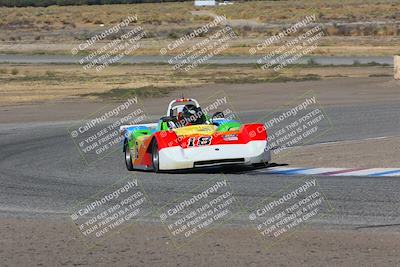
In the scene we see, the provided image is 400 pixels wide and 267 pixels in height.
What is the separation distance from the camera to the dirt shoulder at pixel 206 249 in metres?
9.70

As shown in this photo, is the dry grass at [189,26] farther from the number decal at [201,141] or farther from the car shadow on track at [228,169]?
the number decal at [201,141]

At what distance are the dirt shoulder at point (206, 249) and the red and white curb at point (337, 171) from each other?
4.79 metres

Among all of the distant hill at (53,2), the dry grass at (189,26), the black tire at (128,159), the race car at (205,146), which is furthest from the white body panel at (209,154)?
the distant hill at (53,2)

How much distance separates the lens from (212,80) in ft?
140

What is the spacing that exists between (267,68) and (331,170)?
3278 centimetres

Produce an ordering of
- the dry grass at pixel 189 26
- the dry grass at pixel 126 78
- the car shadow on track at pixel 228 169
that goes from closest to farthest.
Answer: the car shadow on track at pixel 228 169
the dry grass at pixel 126 78
the dry grass at pixel 189 26

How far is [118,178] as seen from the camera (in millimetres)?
16547

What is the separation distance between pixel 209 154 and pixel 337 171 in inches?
84.7

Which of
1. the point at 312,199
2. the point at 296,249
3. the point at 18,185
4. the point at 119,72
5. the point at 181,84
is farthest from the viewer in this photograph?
the point at 119,72

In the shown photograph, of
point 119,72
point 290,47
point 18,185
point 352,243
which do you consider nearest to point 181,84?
point 119,72

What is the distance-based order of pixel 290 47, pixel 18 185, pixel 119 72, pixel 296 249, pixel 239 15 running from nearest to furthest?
pixel 296 249 → pixel 18 185 → pixel 119 72 → pixel 290 47 → pixel 239 15

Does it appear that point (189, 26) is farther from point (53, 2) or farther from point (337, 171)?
point (337, 171)

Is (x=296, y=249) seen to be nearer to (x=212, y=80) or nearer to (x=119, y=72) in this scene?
(x=212, y=80)

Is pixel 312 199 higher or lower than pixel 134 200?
lower
